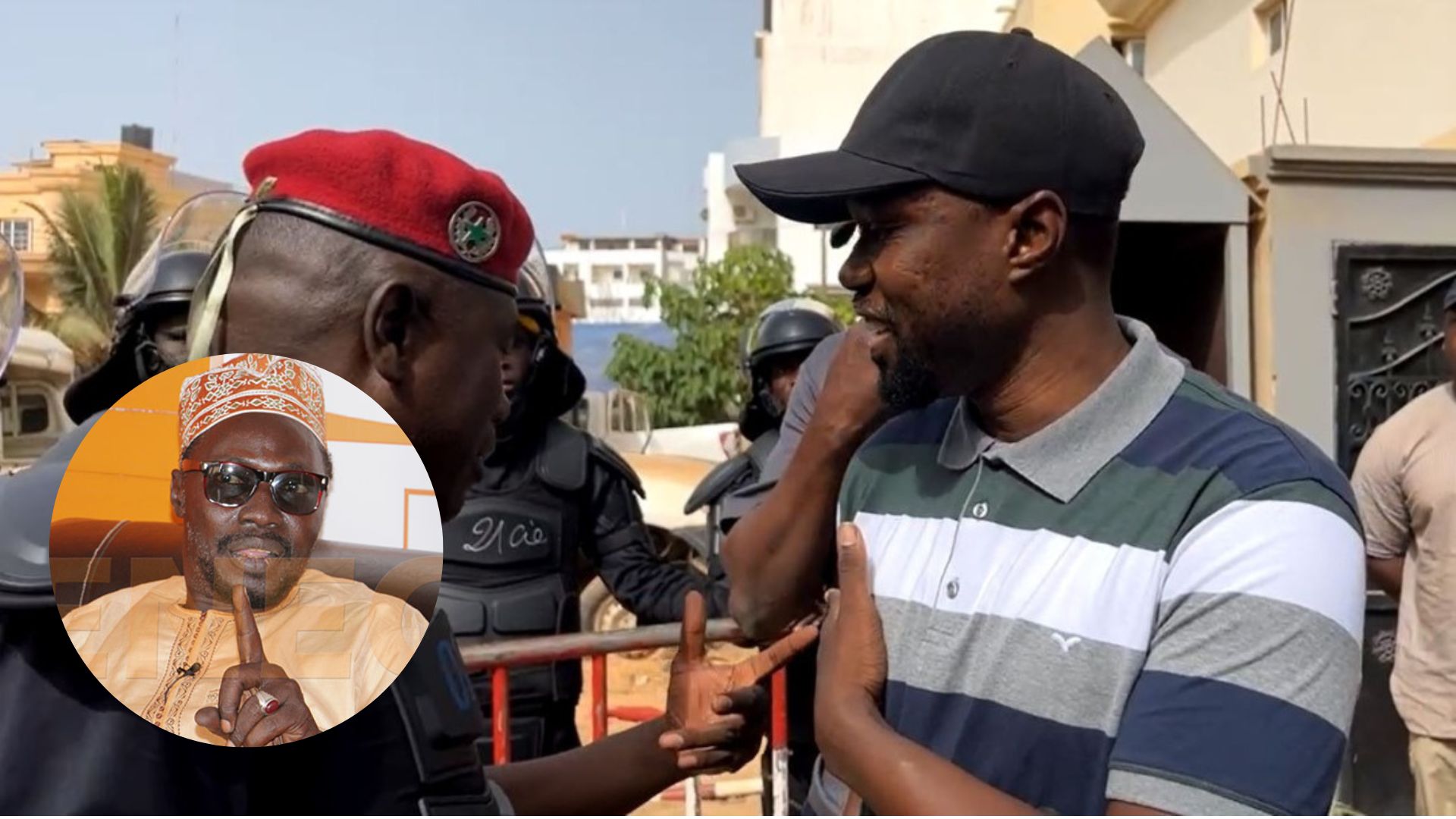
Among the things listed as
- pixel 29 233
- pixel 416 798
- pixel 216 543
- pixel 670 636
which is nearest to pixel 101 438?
pixel 216 543

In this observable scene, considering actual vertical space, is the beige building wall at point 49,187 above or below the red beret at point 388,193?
above

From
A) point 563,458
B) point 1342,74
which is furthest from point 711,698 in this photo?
point 1342,74

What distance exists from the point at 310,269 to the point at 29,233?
3005cm

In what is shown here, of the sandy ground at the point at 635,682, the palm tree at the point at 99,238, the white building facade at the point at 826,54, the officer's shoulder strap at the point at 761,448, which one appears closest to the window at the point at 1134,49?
the sandy ground at the point at 635,682

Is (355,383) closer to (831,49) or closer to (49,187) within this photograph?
(49,187)

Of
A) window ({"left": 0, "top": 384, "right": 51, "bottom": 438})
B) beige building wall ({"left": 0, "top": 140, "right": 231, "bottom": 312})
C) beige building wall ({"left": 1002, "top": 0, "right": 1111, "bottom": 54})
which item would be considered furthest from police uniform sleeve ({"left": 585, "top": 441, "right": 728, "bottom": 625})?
beige building wall ({"left": 0, "top": 140, "right": 231, "bottom": 312})

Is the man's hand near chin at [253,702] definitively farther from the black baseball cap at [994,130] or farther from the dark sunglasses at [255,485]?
the black baseball cap at [994,130]

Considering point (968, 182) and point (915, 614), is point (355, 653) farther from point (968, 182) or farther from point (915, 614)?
point (968, 182)

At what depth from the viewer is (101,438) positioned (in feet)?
3.16

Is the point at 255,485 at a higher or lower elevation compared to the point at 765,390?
lower

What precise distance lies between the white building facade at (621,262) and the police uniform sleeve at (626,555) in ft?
242

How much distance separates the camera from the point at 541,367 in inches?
169

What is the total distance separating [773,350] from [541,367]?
1.23 meters

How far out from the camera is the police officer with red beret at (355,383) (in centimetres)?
110
